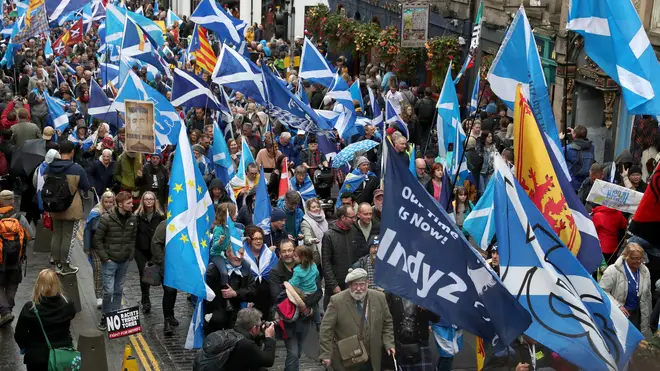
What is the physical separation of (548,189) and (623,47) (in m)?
2.76

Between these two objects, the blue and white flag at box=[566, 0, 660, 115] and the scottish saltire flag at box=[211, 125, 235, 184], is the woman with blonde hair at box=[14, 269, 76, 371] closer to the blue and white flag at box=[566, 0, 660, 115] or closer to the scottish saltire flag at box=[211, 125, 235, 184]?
the blue and white flag at box=[566, 0, 660, 115]

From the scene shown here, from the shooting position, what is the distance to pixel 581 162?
18.3 m

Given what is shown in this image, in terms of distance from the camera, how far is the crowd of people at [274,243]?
35.9ft

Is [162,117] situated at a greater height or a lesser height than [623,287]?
greater

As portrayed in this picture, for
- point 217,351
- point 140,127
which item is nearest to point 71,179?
point 140,127

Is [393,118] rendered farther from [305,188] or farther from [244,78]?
[305,188]

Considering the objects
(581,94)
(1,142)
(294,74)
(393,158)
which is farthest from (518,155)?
(294,74)

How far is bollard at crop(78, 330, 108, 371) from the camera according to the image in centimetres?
1210

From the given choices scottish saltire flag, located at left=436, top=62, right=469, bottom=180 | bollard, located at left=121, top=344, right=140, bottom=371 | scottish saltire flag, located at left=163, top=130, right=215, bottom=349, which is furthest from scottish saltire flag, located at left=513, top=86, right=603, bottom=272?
scottish saltire flag, located at left=436, top=62, right=469, bottom=180

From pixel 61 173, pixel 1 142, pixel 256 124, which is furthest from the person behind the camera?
pixel 256 124

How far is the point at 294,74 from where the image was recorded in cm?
3091

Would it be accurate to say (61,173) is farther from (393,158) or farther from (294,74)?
(294,74)

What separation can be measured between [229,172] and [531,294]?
979 cm

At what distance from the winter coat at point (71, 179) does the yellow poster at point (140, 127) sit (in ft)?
7.46
